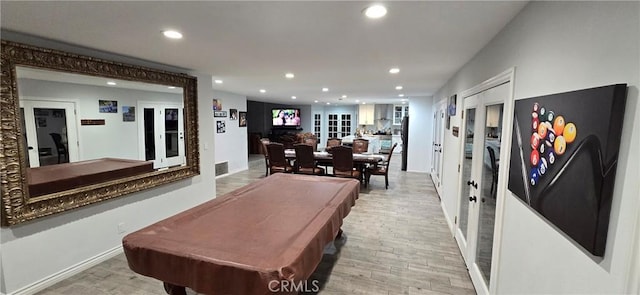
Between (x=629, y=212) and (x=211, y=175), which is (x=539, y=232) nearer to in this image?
(x=629, y=212)

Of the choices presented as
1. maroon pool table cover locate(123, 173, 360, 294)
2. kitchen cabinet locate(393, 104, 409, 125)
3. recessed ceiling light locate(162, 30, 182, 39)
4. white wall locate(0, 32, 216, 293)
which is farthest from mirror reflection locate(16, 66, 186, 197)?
kitchen cabinet locate(393, 104, 409, 125)

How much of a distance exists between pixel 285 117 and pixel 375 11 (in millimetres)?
11573

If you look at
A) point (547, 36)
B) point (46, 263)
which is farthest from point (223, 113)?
point (547, 36)

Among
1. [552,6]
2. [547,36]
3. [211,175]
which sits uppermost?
[552,6]

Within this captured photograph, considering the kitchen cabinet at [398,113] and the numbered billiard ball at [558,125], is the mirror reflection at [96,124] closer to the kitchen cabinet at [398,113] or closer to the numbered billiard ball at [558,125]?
the numbered billiard ball at [558,125]

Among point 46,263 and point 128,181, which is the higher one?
point 128,181

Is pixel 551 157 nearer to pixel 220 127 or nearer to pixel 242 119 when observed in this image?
pixel 220 127

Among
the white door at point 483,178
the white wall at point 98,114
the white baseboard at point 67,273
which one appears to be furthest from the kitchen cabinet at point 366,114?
the white baseboard at point 67,273

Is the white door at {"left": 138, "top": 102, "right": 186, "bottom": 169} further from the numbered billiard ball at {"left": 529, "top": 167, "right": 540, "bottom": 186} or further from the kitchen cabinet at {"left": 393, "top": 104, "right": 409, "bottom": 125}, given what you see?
the kitchen cabinet at {"left": 393, "top": 104, "right": 409, "bottom": 125}

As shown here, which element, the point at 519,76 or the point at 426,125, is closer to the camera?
the point at 519,76

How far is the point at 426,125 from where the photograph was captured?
7.89 metres

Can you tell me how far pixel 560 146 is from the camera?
1.16 m

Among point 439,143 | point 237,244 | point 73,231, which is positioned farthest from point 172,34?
point 439,143

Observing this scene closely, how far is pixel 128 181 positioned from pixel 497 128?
3912mm
